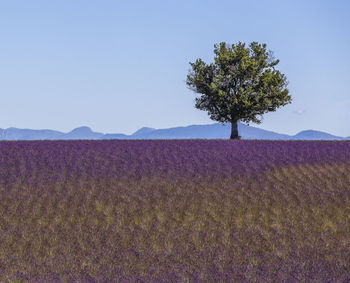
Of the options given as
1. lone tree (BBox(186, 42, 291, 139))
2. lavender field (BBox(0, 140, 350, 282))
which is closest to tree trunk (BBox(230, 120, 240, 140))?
lone tree (BBox(186, 42, 291, 139))

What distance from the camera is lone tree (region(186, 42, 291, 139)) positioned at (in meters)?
34.0

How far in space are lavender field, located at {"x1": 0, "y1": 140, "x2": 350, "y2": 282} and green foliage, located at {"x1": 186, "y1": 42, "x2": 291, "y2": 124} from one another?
1129cm

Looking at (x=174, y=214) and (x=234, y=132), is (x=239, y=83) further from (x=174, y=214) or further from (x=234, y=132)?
(x=174, y=214)

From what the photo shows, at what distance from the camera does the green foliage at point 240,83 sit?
3400 centimetres

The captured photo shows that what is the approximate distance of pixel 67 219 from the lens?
13375 millimetres

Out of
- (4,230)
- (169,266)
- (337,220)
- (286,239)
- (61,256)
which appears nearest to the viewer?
(169,266)

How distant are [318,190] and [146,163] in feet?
23.7

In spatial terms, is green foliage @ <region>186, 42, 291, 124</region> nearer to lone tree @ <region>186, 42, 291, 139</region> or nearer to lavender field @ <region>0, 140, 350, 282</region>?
lone tree @ <region>186, 42, 291, 139</region>

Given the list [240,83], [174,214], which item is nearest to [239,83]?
[240,83]

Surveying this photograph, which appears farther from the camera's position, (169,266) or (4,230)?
(4,230)

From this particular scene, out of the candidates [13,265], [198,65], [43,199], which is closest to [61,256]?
[13,265]

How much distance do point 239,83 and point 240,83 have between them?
8 cm

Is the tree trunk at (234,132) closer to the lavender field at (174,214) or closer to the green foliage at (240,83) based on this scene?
the green foliage at (240,83)

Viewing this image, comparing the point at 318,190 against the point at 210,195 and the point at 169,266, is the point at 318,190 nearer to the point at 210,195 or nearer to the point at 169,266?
the point at 210,195
